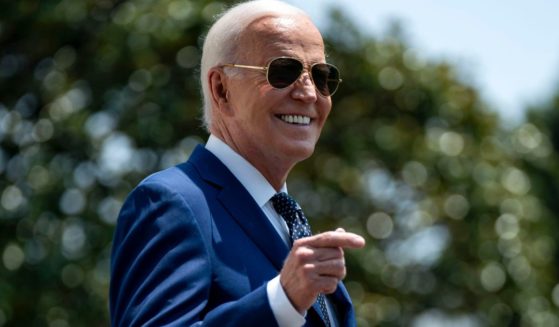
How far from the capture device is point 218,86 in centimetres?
344

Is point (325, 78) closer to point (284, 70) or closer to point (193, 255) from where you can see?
point (284, 70)

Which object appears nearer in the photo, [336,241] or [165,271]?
[336,241]

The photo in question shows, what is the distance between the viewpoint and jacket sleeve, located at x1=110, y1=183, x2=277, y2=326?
282 centimetres

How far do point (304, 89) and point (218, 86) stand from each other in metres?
0.27

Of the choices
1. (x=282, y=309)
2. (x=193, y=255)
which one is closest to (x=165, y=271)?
(x=193, y=255)

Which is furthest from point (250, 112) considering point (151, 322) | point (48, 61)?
point (48, 61)

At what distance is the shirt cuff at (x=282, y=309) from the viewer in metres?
2.77

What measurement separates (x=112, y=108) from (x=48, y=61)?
3.01 feet

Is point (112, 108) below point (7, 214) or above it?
above

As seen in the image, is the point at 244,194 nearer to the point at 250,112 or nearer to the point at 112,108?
the point at 250,112

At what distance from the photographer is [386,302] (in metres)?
11.9

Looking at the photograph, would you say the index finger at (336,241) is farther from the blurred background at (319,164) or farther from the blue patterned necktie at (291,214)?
the blurred background at (319,164)

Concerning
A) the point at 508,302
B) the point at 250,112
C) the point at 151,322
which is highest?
the point at 250,112

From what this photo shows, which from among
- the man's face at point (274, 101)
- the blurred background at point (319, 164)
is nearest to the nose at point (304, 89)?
the man's face at point (274, 101)
